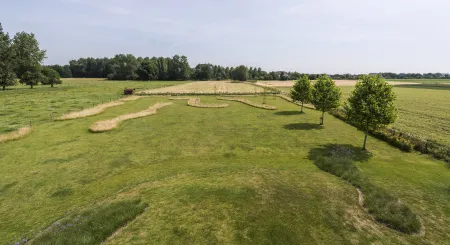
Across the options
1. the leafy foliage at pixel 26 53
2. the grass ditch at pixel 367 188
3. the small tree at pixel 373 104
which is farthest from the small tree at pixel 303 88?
the leafy foliage at pixel 26 53

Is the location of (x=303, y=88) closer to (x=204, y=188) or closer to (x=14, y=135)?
(x=204, y=188)

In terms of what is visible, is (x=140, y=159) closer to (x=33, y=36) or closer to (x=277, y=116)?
(x=277, y=116)

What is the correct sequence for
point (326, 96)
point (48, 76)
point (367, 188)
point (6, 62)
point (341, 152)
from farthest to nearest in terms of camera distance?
point (48, 76)
point (6, 62)
point (326, 96)
point (341, 152)
point (367, 188)

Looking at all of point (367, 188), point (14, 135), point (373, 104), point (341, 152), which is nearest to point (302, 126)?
point (341, 152)

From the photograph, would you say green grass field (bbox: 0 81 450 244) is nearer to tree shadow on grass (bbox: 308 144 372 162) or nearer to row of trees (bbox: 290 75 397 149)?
tree shadow on grass (bbox: 308 144 372 162)

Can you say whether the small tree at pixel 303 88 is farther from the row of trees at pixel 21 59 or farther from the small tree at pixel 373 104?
the row of trees at pixel 21 59

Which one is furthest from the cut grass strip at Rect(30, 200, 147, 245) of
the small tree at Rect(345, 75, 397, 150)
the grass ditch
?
the small tree at Rect(345, 75, 397, 150)
